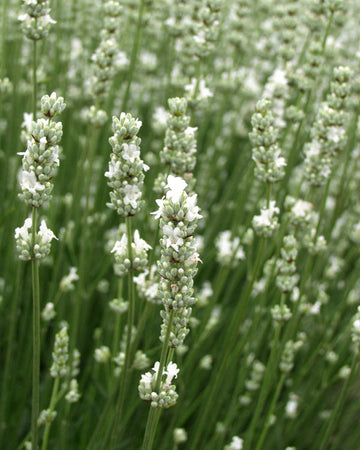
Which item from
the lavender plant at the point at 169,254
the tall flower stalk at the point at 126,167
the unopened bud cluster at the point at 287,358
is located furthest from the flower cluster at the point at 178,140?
the unopened bud cluster at the point at 287,358

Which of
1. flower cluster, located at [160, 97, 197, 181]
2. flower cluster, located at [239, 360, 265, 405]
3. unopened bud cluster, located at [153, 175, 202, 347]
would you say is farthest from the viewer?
flower cluster, located at [239, 360, 265, 405]

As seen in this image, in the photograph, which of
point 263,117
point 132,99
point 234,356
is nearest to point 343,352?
point 234,356

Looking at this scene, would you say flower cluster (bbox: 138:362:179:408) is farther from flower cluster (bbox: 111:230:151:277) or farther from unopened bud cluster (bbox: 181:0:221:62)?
unopened bud cluster (bbox: 181:0:221:62)

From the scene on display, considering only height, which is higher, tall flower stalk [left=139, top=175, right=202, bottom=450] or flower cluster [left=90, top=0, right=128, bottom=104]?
flower cluster [left=90, top=0, right=128, bottom=104]

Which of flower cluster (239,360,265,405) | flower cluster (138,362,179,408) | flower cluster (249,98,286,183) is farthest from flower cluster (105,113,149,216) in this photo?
flower cluster (239,360,265,405)

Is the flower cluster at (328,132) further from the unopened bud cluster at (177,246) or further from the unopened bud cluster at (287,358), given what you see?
the unopened bud cluster at (177,246)

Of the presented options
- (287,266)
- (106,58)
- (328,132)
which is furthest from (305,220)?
(106,58)
